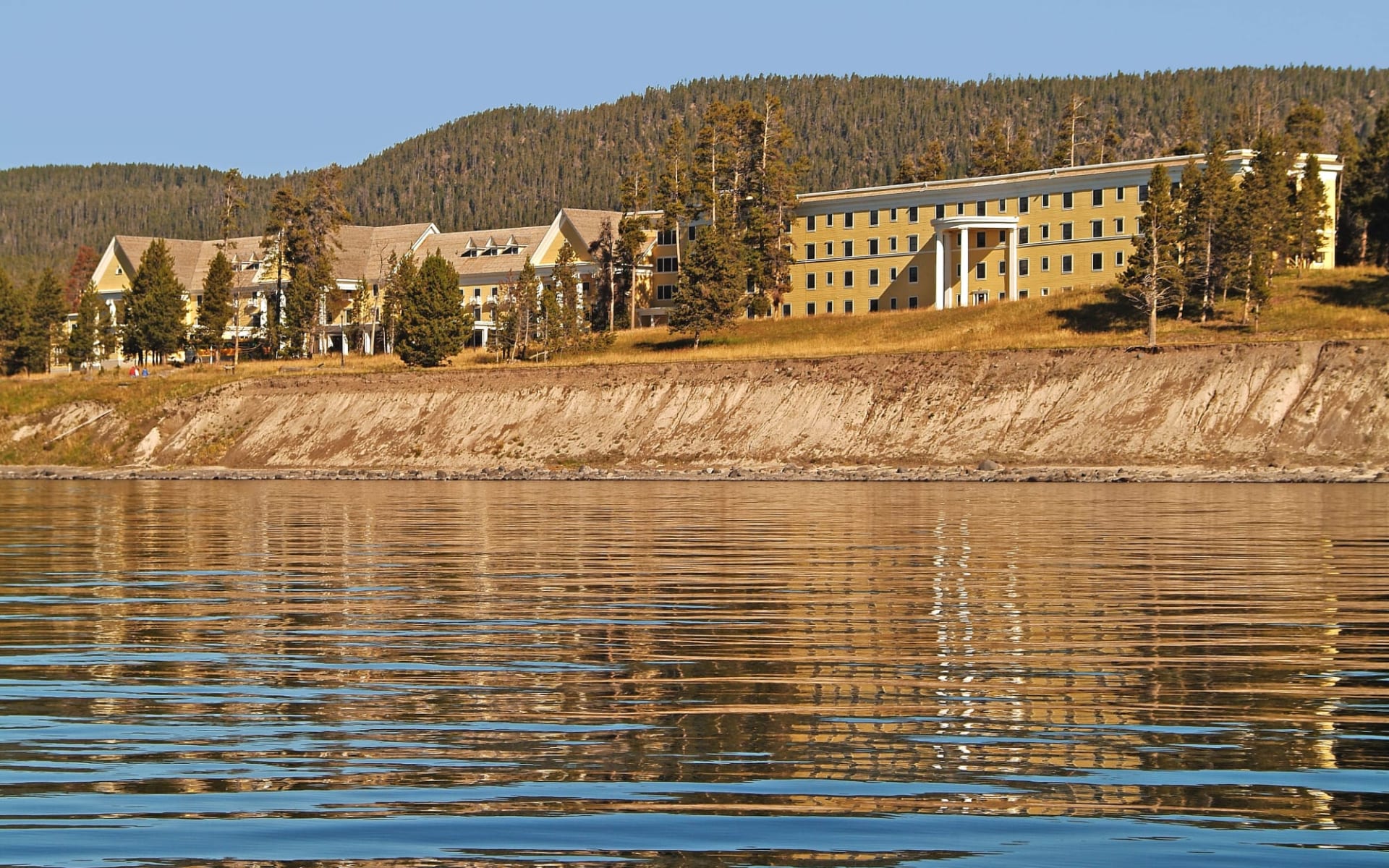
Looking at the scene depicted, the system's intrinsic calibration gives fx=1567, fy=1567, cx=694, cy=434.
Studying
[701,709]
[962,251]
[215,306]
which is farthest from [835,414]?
[701,709]

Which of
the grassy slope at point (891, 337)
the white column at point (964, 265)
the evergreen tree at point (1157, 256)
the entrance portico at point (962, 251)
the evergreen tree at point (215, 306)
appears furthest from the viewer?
the evergreen tree at point (215, 306)

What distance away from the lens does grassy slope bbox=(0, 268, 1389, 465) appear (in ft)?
290

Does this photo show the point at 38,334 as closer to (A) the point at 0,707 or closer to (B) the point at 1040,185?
(B) the point at 1040,185

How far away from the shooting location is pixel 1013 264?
114312 mm

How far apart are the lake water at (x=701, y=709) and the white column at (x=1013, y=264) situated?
86.0 m

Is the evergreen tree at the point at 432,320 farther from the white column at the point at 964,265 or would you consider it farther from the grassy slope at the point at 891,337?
the white column at the point at 964,265

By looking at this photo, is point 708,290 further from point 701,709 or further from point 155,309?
point 701,709

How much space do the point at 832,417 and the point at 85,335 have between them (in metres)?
78.7

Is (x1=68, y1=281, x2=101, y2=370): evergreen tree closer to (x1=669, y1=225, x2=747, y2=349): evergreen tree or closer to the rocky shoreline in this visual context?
the rocky shoreline

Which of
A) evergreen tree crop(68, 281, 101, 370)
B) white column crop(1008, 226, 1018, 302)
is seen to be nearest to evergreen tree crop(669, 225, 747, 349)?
white column crop(1008, 226, 1018, 302)

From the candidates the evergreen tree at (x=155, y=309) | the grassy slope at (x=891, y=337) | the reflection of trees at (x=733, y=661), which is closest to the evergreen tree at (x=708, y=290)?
the grassy slope at (x=891, y=337)

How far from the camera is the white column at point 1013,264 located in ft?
374

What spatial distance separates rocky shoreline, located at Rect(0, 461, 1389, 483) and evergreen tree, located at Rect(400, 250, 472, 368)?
19897 mm

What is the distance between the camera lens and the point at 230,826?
30.5 ft
